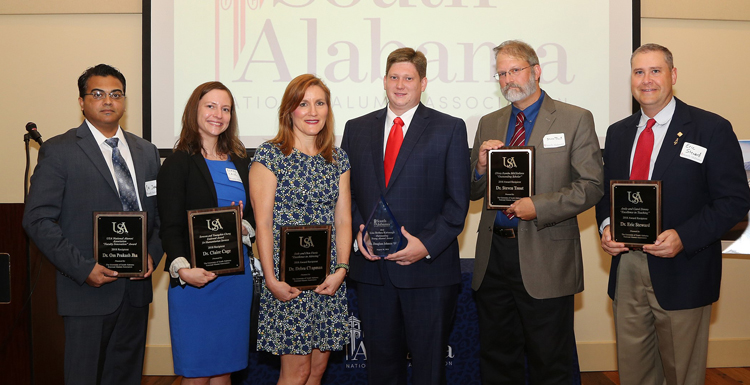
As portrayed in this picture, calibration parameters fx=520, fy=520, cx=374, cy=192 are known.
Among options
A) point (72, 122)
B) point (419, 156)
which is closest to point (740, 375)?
point (419, 156)

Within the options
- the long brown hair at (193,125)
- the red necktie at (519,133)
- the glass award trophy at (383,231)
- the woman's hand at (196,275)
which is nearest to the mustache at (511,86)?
the red necktie at (519,133)

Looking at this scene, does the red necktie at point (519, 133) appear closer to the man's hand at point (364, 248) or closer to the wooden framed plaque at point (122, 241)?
the man's hand at point (364, 248)

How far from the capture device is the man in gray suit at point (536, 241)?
2582mm

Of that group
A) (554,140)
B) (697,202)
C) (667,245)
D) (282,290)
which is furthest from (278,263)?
(697,202)

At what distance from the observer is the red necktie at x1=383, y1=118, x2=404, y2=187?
2.55 m

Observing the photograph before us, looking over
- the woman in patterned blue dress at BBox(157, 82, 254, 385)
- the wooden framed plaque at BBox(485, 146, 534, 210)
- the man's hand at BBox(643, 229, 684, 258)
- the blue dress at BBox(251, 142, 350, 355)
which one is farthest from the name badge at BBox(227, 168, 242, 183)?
the man's hand at BBox(643, 229, 684, 258)

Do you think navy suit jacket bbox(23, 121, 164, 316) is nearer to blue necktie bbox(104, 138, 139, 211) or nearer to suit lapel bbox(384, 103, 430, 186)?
blue necktie bbox(104, 138, 139, 211)

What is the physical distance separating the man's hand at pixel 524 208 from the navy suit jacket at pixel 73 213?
1.92m

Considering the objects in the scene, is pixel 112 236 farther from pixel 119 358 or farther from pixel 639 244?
pixel 639 244

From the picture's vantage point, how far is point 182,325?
2.41 meters

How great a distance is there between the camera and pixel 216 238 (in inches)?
90.7

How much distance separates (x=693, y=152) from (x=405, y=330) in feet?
5.38

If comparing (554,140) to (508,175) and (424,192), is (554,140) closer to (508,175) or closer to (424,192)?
(508,175)

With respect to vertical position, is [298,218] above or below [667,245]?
above
